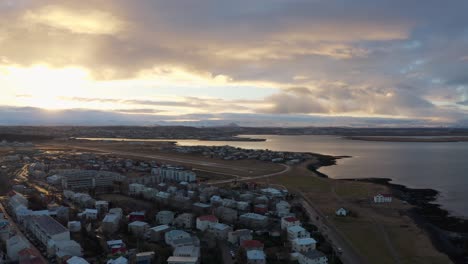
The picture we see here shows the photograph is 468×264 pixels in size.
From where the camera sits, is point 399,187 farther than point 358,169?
No

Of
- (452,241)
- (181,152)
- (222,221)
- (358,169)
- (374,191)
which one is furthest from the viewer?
(181,152)

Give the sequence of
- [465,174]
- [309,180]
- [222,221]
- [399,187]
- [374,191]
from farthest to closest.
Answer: [465,174]
[309,180]
[399,187]
[374,191]
[222,221]

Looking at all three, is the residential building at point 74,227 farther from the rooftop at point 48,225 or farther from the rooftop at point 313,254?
the rooftop at point 313,254

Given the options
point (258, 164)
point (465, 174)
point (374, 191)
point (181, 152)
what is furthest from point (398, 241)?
point (181, 152)

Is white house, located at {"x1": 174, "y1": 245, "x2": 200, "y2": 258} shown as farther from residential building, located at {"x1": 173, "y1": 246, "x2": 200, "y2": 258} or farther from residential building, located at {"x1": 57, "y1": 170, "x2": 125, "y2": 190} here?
residential building, located at {"x1": 57, "y1": 170, "x2": 125, "y2": 190}

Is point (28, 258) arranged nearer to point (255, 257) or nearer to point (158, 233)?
point (158, 233)

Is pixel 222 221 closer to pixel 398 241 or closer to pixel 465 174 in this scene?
pixel 398 241

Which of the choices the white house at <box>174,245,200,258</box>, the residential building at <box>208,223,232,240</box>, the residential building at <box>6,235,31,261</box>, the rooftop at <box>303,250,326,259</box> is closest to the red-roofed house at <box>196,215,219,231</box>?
the residential building at <box>208,223,232,240</box>
